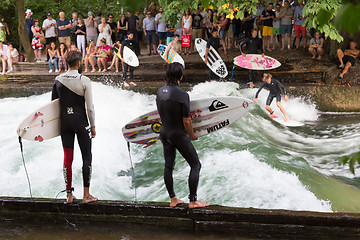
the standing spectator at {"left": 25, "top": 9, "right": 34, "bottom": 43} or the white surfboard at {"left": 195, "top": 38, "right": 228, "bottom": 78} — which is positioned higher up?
the standing spectator at {"left": 25, "top": 9, "right": 34, "bottom": 43}

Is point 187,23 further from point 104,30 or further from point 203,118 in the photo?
point 203,118

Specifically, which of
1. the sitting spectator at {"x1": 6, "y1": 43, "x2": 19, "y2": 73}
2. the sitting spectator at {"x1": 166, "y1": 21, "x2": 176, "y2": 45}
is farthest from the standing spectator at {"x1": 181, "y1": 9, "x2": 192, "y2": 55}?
the sitting spectator at {"x1": 6, "y1": 43, "x2": 19, "y2": 73}

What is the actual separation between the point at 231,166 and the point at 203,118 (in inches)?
81.8

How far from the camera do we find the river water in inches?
244

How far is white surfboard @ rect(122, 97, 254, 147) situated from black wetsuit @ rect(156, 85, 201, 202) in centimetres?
66

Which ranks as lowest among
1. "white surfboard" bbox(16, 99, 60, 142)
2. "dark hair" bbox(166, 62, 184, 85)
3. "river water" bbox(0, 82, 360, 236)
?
"river water" bbox(0, 82, 360, 236)

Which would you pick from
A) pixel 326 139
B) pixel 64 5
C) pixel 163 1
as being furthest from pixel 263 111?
pixel 64 5

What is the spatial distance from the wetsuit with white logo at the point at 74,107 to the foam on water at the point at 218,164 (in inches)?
78.9

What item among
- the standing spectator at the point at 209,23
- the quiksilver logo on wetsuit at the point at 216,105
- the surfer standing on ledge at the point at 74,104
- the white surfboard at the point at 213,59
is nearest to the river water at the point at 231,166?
the quiksilver logo on wetsuit at the point at 216,105

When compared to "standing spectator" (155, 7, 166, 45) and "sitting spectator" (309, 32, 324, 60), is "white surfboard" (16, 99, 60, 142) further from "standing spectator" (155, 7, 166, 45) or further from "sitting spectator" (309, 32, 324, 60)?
"sitting spectator" (309, 32, 324, 60)

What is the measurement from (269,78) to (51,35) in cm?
894

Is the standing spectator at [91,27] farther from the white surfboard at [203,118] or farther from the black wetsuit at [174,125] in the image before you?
the black wetsuit at [174,125]

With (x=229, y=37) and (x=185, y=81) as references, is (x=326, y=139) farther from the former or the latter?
(x=229, y=37)

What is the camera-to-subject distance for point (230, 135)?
925 cm
